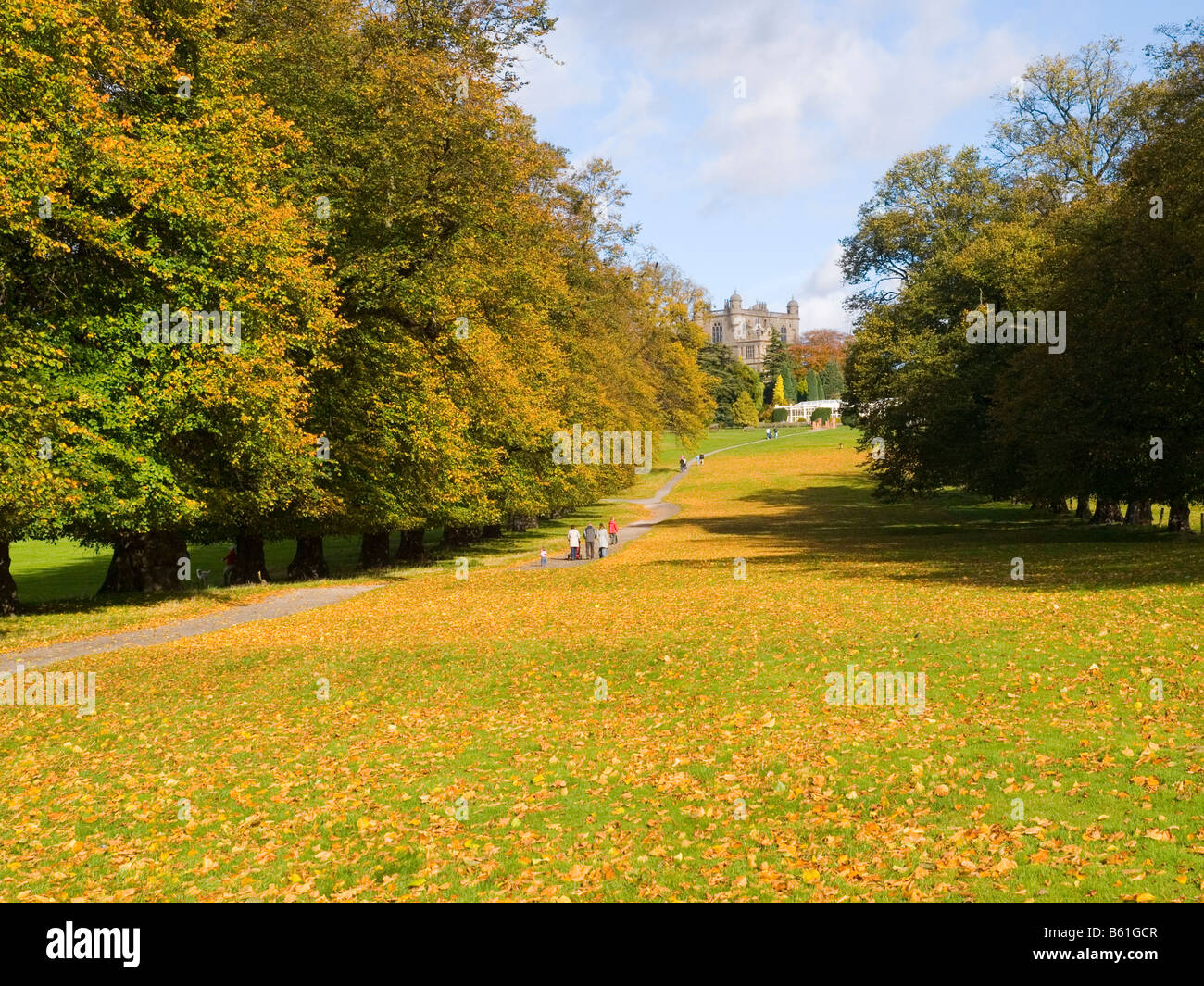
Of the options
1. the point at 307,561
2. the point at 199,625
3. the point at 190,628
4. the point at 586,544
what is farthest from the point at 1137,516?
the point at 190,628

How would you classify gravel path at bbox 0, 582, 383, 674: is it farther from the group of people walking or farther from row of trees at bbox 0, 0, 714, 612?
the group of people walking

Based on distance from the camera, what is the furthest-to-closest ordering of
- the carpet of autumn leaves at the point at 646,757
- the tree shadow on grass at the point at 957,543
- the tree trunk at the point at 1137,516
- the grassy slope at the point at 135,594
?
the tree trunk at the point at 1137,516 → the tree shadow on grass at the point at 957,543 → the grassy slope at the point at 135,594 → the carpet of autumn leaves at the point at 646,757

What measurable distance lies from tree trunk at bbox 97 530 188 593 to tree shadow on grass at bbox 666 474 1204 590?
56.9 ft

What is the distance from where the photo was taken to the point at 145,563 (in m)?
28.8

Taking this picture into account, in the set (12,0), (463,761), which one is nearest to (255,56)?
(12,0)

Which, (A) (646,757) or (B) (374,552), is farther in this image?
(B) (374,552)

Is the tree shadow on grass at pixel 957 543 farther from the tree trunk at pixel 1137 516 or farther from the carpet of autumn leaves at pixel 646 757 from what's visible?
the tree trunk at pixel 1137 516

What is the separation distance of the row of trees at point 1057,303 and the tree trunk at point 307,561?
1063 inches

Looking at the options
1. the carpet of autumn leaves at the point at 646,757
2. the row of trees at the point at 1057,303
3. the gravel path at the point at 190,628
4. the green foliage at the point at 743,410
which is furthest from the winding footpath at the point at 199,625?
the green foliage at the point at 743,410

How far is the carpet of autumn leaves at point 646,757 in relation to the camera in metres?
7.96

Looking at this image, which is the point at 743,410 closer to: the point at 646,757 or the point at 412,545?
the point at 412,545

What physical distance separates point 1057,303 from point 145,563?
3270cm

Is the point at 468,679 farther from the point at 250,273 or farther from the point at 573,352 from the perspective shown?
the point at 573,352

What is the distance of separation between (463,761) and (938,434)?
35.9m
